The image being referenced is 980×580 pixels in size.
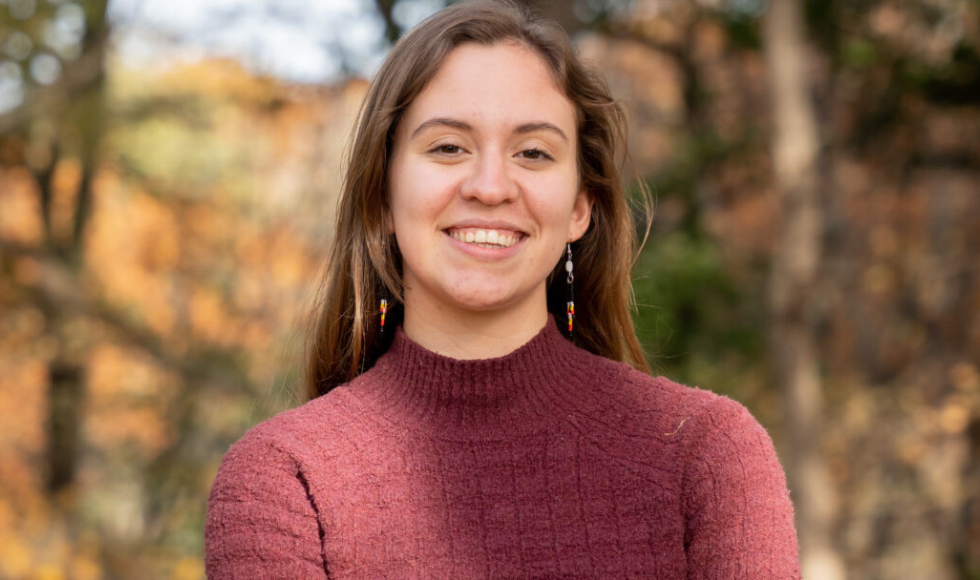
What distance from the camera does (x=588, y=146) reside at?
2.10 metres

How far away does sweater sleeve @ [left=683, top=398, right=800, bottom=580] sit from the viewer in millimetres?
1725

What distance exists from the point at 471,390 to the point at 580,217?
412mm

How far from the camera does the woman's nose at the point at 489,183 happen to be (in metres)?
1.84

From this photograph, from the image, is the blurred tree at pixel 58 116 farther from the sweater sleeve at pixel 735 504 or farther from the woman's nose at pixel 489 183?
the sweater sleeve at pixel 735 504

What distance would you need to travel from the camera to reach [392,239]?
2053 millimetres

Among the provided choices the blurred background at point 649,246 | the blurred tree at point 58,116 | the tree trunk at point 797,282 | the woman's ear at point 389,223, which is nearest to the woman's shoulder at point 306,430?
the woman's ear at point 389,223

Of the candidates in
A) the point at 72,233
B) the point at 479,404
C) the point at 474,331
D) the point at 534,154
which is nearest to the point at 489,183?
the point at 534,154

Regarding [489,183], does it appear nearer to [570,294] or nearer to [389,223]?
[389,223]

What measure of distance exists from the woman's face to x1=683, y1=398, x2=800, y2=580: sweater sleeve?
0.40 metres

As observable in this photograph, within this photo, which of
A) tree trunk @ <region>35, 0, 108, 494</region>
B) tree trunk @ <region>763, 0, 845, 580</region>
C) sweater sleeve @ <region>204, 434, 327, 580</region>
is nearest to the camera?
sweater sleeve @ <region>204, 434, 327, 580</region>

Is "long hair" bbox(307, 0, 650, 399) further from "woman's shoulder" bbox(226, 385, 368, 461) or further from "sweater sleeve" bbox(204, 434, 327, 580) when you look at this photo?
"sweater sleeve" bbox(204, 434, 327, 580)

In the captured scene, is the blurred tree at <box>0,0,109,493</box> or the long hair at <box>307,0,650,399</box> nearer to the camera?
the long hair at <box>307,0,650,399</box>

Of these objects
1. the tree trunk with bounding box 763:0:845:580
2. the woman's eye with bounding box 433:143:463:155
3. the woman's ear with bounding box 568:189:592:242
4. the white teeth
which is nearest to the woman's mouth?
the white teeth

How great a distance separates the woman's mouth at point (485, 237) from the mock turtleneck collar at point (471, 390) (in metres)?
0.19
